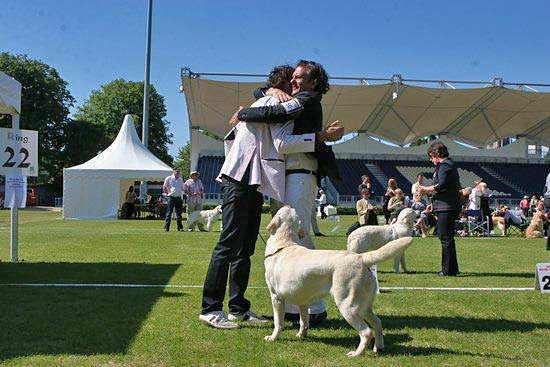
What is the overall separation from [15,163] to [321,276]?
20.0ft

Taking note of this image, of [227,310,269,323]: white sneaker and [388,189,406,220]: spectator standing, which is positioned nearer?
[227,310,269,323]: white sneaker

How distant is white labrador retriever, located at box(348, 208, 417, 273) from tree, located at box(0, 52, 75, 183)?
4904cm

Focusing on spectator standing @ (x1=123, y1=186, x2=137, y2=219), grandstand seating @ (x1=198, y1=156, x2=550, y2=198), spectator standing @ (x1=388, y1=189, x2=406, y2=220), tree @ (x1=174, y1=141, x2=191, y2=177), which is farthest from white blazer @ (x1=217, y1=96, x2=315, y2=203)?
tree @ (x1=174, y1=141, x2=191, y2=177)

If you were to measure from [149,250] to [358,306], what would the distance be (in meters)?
7.19

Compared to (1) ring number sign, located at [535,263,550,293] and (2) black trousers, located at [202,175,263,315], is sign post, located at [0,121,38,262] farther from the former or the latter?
(1) ring number sign, located at [535,263,550,293]

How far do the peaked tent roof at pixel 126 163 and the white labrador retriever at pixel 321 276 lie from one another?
2007 cm

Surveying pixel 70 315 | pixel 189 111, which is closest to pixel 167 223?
pixel 70 315

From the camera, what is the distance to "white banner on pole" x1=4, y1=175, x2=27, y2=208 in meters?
7.87

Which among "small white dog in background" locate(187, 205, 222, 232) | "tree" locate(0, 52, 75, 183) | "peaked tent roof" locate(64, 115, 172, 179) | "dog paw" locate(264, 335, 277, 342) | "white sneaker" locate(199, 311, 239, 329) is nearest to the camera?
"dog paw" locate(264, 335, 277, 342)

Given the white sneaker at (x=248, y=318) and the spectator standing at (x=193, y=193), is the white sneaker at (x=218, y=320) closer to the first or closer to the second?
the white sneaker at (x=248, y=318)

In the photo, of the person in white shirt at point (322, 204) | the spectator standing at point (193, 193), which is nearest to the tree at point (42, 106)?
the person in white shirt at point (322, 204)

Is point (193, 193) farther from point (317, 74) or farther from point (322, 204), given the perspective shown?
point (317, 74)

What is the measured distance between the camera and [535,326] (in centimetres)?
418

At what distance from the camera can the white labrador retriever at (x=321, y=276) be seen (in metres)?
3.12
